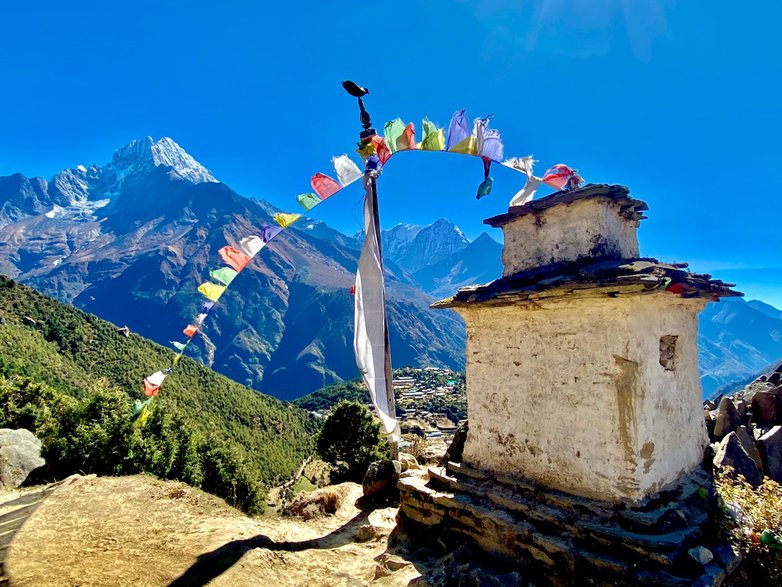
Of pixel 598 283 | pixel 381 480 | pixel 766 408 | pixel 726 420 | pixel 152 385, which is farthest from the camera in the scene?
pixel 381 480

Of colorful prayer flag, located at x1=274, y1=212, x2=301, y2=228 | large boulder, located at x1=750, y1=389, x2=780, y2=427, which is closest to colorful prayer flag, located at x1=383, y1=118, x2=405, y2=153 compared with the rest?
colorful prayer flag, located at x1=274, y1=212, x2=301, y2=228

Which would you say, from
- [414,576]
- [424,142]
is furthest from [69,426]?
[424,142]

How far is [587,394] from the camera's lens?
20.5 ft

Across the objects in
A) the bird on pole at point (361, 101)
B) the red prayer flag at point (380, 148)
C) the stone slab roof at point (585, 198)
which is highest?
the bird on pole at point (361, 101)

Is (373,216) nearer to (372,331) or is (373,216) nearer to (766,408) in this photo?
(372,331)

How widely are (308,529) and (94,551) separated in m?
4.16

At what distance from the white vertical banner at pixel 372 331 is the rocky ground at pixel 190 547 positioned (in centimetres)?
228

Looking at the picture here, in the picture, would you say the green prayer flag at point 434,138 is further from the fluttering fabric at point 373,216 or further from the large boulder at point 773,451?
the large boulder at point 773,451

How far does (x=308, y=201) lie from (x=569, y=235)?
15.9ft

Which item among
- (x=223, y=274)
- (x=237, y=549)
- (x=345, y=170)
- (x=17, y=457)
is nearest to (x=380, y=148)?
(x=345, y=170)

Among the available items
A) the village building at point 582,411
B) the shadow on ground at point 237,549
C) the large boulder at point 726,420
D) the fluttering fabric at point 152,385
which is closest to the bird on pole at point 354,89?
the village building at point 582,411

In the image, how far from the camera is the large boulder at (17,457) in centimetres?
1183

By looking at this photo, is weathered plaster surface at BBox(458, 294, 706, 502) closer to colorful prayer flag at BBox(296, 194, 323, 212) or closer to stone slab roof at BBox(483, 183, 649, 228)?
stone slab roof at BBox(483, 183, 649, 228)

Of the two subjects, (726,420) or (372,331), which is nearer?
(372,331)
